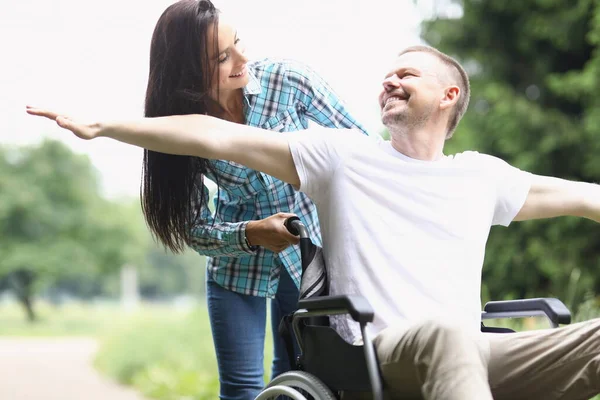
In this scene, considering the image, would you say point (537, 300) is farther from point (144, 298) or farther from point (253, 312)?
point (144, 298)

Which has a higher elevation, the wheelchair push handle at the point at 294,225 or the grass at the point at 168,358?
the wheelchair push handle at the point at 294,225

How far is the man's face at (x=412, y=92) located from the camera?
7.14 feet

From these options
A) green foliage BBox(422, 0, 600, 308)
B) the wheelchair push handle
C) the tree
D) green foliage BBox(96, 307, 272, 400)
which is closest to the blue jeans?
the wheelchair push handle

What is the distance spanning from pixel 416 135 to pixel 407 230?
0.87 ft

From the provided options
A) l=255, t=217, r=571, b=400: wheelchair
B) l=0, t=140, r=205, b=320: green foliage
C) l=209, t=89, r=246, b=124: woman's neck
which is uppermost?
l=209, t=89, r=246, b=124: woman's neck

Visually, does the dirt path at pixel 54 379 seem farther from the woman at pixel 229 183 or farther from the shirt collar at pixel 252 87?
the shirt collar at pixel 252 87

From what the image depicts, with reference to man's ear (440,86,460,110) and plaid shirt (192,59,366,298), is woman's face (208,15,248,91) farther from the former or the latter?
man's ear (440,86,460,110)

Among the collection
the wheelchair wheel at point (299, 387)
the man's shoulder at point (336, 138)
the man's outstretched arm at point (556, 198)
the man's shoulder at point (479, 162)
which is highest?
the man's shoulder at point (336, 138)

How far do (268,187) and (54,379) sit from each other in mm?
7221

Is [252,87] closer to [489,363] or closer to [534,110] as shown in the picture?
[489,363]

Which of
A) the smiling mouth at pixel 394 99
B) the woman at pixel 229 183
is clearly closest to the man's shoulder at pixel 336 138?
the smiling mouth at pixel 394 99

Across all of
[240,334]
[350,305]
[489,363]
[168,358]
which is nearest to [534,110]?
[168,358]

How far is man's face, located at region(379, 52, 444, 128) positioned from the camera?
7.14 ft

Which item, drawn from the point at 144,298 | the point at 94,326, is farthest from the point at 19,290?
the point at 144,298
